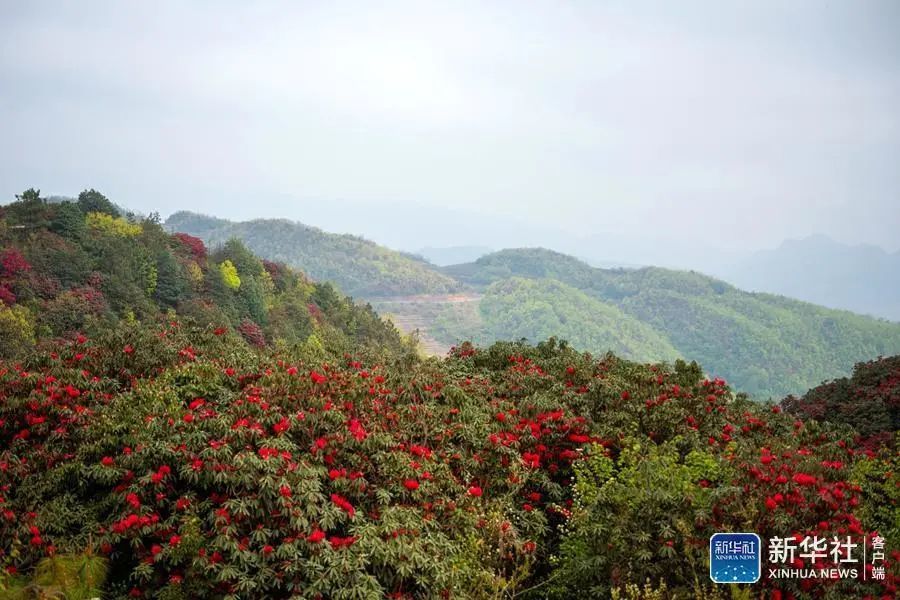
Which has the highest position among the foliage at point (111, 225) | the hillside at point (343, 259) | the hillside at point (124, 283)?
the hillside at point (343, 259)

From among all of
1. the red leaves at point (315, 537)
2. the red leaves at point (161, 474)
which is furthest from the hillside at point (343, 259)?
the red leaves at point (315, 537)

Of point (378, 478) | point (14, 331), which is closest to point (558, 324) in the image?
point (14, 331)

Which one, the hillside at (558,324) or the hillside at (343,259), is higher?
the hillside at (343,259)

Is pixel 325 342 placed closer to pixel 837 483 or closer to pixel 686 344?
pixel 837 483

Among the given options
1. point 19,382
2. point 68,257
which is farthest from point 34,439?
point 68,257

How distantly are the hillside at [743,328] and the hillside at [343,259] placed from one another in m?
21.3

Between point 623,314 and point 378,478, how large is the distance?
10185 centimetres

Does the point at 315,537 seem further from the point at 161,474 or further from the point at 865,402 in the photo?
the point at 865,402

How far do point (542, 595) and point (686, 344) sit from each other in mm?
99028

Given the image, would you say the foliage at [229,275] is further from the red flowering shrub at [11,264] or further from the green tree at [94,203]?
the red flowering shrub at [11,264]

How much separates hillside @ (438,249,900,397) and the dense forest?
259ft

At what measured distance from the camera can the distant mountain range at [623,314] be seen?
86312 millimetres

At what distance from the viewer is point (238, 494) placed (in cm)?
511

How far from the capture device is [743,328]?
314 feet
